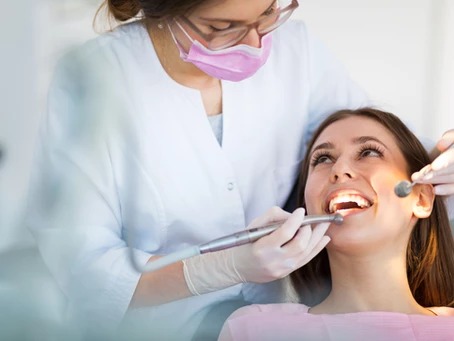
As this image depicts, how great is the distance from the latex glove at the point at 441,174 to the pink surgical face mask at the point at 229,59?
0.36m

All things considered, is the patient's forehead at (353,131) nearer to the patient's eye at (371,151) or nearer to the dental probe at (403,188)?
the patient's eye at (371,151)

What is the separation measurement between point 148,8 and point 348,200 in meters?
0.50

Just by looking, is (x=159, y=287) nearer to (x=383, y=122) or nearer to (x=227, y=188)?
(x=227, y=188)

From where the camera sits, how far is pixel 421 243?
1.74 metres

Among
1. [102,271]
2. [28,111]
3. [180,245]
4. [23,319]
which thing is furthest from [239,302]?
[28,111]

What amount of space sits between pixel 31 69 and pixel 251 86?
43cm

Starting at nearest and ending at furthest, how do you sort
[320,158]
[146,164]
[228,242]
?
[228,242]
[146,164]
[320,158]

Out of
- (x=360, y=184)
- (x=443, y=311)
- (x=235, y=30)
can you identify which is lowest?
(x=443, y=311)

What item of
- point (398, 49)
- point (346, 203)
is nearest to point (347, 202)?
point (346, 203)

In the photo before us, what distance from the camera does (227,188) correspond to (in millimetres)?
1659

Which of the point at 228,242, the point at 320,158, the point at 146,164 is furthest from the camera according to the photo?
the point at 320,158

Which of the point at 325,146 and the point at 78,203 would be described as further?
the point at 325,146

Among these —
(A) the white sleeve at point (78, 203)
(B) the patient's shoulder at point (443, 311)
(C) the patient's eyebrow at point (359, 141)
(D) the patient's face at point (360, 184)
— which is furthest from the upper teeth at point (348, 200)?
(A) the white sleeve at point (78, 203)

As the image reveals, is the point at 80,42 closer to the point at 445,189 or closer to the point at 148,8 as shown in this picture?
the point at 148,8
